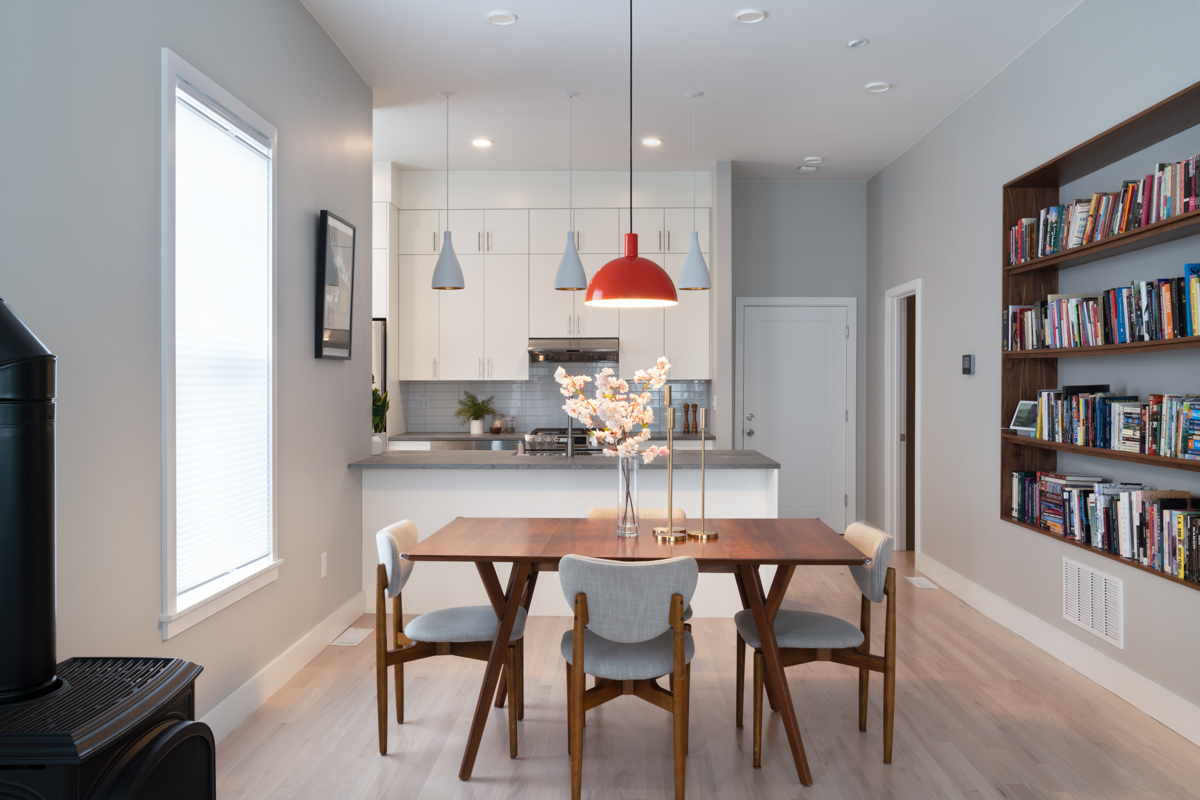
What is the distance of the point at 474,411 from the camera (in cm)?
638

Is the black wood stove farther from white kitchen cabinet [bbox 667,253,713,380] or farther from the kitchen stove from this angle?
white kitchen cabinet [bbox 667,253,713,380]

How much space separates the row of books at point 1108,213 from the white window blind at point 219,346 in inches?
135

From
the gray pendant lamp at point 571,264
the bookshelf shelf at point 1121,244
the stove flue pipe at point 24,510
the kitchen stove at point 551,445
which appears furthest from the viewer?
the kitchen stove at point 551,445

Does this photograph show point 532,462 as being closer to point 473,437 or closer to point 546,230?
point 473,437

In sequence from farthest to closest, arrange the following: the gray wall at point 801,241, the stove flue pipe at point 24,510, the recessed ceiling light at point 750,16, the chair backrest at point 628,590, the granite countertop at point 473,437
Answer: the gray wall at point 801,241
the granite countertop at point 473,437
the recessed ceiling light at point 750,16
the chair backrest at point 628,590
the stove flue pipe at point 24,510

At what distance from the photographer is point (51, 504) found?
57.4 inches

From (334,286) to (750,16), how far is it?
7.66 feet

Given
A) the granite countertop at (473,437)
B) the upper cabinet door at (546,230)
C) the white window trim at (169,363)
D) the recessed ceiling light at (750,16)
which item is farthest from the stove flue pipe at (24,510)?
the upper cabinet door at (546,230)

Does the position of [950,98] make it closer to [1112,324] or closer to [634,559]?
[1112,324]

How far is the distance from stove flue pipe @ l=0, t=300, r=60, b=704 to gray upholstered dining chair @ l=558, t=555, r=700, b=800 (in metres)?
1.20

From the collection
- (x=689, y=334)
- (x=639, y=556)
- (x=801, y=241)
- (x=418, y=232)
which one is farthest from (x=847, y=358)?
(x=639, y=556)

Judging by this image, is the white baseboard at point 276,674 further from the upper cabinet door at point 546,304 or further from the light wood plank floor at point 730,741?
the upper cabinet door at point 546,304

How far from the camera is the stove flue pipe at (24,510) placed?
136 centimetres

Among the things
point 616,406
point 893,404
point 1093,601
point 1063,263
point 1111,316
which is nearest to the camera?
point 616,406
